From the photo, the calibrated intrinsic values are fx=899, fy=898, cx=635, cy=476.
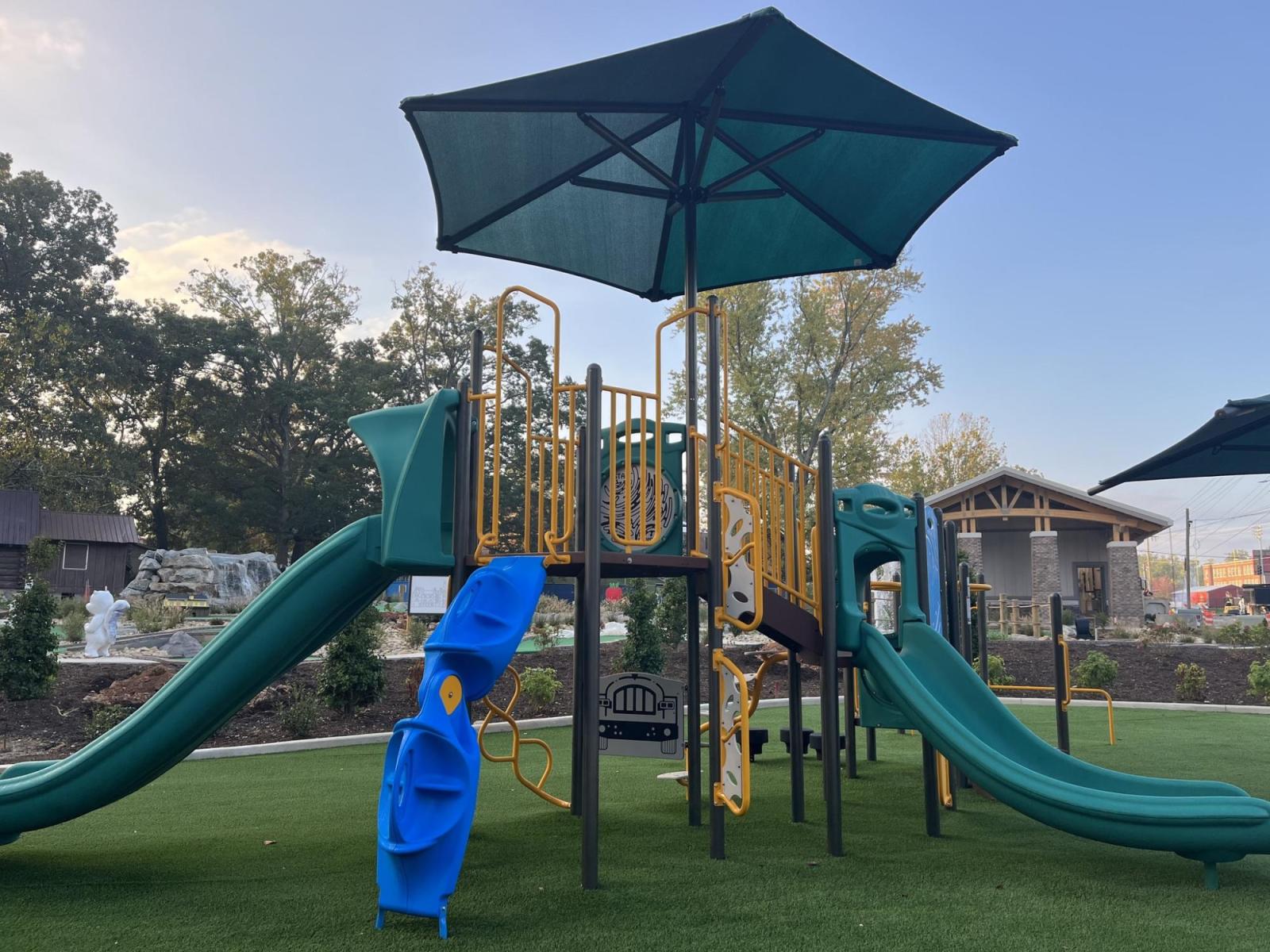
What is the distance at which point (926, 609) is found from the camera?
19.8 feet

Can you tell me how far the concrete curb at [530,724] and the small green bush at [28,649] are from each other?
2.64m

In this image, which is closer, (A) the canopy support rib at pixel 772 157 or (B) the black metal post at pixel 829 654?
(B) the black metal post at pixel 829 654

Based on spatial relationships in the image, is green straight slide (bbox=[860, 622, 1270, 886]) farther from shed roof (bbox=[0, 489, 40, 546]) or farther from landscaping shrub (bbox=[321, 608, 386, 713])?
shed roof (bbox=[0, 489, 40, 546])

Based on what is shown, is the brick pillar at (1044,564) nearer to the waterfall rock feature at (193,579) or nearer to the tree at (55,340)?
the waterfall rock feature at (193,579)

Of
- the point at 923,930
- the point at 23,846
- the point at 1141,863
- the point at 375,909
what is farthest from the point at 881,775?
the point at 23,846

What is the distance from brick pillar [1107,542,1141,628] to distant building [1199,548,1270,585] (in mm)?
64113

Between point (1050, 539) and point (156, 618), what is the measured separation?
2354 cm

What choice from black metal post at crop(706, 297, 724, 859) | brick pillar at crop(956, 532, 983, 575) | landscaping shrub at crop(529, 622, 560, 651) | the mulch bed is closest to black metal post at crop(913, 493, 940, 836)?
black metal post at crop(706, 297, 724, 859)

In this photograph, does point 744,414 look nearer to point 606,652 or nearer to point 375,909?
point 606,652

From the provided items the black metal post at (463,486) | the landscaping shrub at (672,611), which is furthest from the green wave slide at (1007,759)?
the landscaping shrub at (672,611)

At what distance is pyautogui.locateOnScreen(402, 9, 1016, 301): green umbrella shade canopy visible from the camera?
508 cm

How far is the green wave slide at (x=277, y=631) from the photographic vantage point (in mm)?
4840

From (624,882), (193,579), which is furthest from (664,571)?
(193,579)

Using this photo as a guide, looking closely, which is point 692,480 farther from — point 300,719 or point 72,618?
point 72,618
